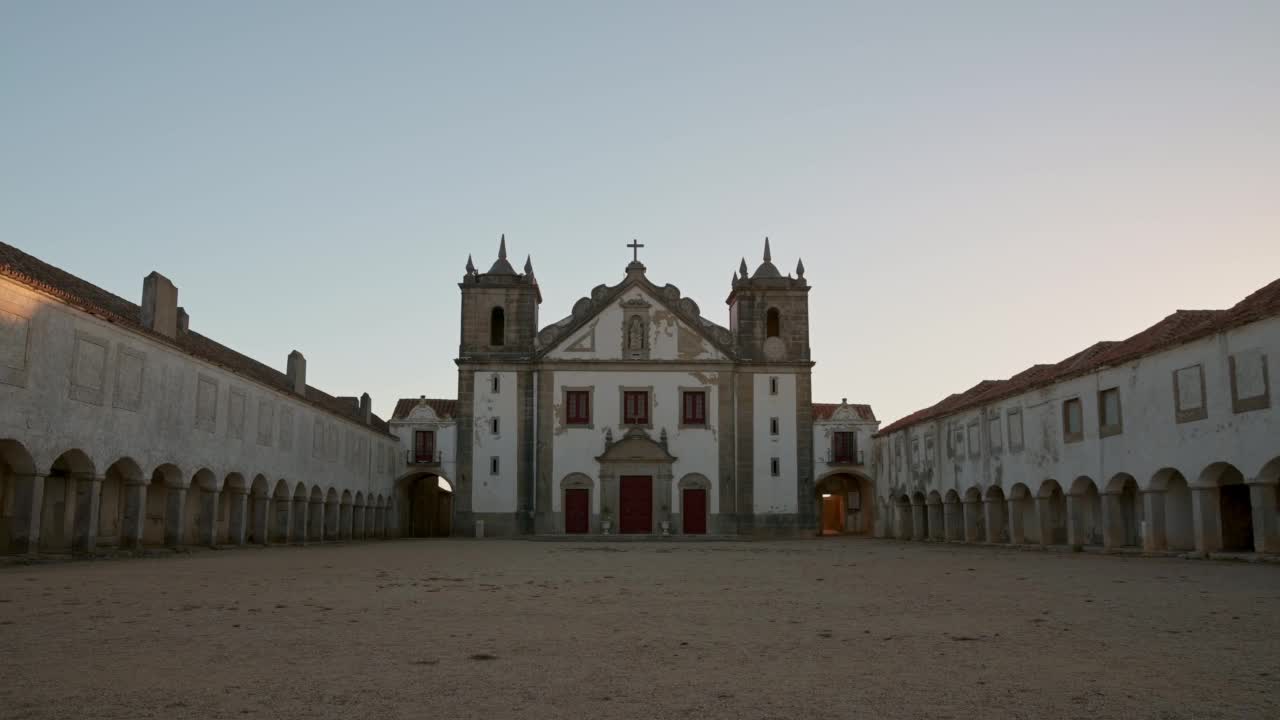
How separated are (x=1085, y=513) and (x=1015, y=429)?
3.70 m

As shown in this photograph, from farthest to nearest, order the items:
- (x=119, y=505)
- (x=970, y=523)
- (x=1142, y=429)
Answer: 1. (x=970, y=523)
2. (x=119, y=505)
3. (x=1142, y=429)

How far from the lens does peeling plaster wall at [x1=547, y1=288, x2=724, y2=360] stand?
4341cm

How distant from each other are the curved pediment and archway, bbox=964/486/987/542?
487 inches

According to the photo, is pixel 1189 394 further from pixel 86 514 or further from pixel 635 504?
pixel 635 504

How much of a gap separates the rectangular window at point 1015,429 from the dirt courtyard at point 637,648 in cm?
1664

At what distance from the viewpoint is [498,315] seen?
44.5m

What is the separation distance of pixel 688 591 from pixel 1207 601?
Answer: 5.94 metres

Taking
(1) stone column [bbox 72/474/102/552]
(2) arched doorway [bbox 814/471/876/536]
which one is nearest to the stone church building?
(2) arched doorway [bbox 814/471/876/536]

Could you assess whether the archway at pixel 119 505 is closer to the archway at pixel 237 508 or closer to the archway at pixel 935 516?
the archway at pixel 237 508

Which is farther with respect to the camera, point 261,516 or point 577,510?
point 577,510

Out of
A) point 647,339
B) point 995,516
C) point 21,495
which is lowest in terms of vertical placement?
point 995,516

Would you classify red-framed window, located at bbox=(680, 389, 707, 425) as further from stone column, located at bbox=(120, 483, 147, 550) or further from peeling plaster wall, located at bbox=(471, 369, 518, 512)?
stone column, located at bbox=(120, 483, 147, 550)

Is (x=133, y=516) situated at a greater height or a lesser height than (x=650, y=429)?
lesser

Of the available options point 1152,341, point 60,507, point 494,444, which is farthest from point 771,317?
point 60,507
